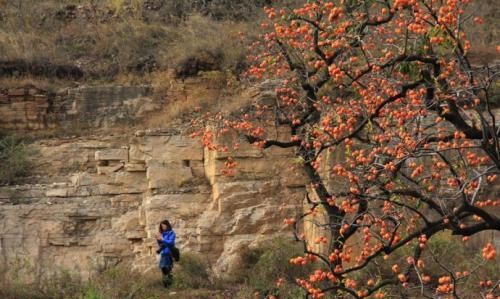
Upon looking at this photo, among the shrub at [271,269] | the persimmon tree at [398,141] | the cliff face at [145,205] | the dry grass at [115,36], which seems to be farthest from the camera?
the dry grass at [115,36]

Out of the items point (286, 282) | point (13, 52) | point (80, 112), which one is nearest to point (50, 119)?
point (80, 112)

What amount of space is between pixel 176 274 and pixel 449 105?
5.35 m

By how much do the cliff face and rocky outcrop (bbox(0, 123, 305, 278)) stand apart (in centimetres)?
2

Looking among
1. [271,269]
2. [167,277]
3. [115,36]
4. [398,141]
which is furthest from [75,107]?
[398,141]

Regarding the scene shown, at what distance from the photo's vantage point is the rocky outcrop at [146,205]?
40.3 ft

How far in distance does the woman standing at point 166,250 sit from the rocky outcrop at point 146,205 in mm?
1240

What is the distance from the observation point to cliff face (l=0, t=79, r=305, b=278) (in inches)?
484

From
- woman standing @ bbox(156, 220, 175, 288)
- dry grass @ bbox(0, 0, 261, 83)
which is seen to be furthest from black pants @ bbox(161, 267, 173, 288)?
dry grass @ bbox(0, 0, 261, 83)

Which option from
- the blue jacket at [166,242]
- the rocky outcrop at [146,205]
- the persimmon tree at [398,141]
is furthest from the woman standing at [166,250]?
the persimmon tree at [398,141]

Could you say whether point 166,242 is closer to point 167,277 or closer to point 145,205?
point 167,277

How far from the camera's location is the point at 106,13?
16750 mm

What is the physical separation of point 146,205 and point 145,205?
4cm

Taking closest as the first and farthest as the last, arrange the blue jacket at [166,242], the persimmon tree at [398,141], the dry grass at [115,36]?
1. the persimmon tree at [398,141]
2. the blue jacket at [166,242]
3. the dry grass at [115,36]

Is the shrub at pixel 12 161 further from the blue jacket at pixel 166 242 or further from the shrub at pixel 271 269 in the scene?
the shrub at pixel 271 269
